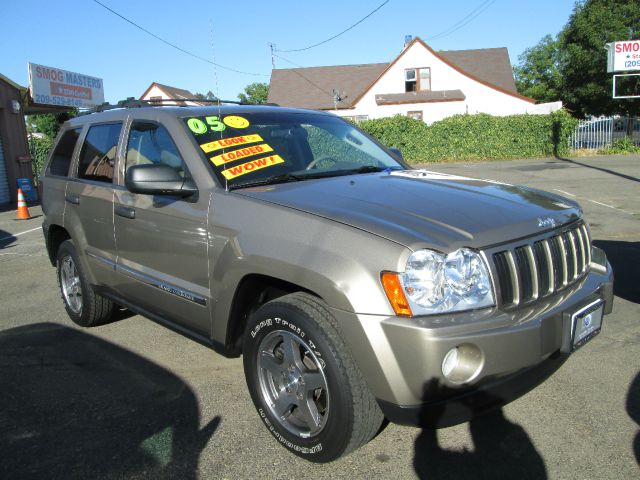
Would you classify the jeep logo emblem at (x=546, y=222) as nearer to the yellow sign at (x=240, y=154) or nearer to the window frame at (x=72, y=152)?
the yellow sign at (x=240, y=154)

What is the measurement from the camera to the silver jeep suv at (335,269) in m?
2.38

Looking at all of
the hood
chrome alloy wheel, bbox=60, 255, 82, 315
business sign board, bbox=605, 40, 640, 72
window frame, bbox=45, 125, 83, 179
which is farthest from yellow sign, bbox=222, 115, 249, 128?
business sign board, bbox=605, 40, 640, 72

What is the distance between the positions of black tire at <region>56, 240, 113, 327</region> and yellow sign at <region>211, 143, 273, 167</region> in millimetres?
1974

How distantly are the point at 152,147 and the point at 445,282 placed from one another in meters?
2.36

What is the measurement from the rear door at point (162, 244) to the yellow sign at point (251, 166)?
0.69ft

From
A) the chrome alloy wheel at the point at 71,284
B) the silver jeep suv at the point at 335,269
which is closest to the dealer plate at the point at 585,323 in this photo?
the silver jeep suv at the point at 335,269

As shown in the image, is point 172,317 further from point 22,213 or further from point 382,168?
point 22,213

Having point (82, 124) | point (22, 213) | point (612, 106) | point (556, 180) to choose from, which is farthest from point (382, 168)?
point (612, 106)

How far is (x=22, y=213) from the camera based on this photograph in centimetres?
1324

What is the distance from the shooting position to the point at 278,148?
3.72 meters

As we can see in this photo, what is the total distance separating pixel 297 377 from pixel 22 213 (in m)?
12.6

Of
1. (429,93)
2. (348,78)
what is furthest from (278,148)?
(348,78)

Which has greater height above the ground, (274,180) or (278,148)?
(278,148)

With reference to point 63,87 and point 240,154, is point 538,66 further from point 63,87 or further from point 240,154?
point 240,154
